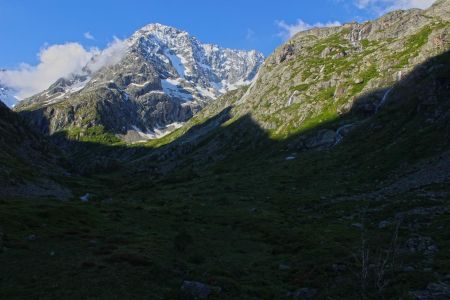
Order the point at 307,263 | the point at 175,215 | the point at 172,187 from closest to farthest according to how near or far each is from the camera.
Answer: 1. the point at 307,263
2. the point at 175,215
3. the point at 172,187

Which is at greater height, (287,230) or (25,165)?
(25,165)

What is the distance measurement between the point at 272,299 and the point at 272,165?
3990 inches

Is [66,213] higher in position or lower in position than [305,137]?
lower

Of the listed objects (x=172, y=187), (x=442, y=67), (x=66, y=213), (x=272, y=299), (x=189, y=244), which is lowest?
(x=272, y=299)

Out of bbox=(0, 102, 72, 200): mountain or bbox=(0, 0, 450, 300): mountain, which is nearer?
bbox=(0, 0, 450, 300): mountain

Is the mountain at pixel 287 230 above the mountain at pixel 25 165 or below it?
below

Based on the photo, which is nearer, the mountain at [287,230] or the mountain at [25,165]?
the mountain at [287,230]

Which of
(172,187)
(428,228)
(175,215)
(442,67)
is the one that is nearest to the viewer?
(428,228)

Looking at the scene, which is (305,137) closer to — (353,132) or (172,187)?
(353,132)

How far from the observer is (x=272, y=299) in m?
25.1

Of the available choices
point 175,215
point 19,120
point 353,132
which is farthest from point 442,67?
point 19,120

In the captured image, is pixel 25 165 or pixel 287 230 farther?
pixel 25 165

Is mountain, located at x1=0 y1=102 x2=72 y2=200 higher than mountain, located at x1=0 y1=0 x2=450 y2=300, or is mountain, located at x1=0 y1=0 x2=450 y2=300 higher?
mountain, located at x1=0 y1=102 x2=72 y2=200

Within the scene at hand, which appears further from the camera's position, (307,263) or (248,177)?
(248,177)
